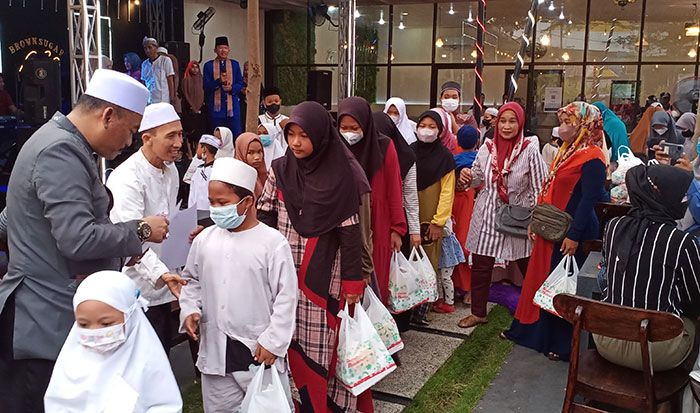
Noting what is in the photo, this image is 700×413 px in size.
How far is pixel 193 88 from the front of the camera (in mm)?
11734

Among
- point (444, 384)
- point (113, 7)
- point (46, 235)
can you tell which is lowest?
point (444, 384)

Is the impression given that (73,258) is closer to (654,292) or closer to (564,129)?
(654,292)

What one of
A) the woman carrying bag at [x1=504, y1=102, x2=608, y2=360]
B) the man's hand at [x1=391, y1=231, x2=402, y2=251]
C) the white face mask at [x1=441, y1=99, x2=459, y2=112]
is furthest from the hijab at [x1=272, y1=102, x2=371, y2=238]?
the white face mask at [x1=441, y1=99, x2=459, y2=112]

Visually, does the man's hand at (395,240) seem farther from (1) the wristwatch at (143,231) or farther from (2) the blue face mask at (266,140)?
(2) the blue face mask at (266,140)

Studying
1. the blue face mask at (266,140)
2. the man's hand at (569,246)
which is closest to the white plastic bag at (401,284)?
the man's hand at (569,246)

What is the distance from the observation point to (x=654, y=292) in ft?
9.84

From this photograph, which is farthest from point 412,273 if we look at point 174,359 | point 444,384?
point 174,359

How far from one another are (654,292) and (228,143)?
4436 mm

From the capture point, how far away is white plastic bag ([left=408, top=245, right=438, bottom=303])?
170 inches

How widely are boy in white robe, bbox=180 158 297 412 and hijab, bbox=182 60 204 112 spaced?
9468mm

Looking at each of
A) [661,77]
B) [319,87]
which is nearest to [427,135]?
[319,87]

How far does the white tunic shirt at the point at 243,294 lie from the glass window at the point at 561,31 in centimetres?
1458

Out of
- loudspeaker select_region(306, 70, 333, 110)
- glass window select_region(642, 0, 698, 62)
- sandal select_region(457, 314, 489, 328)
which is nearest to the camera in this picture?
sandal select_region(457, 314, 489, 328)

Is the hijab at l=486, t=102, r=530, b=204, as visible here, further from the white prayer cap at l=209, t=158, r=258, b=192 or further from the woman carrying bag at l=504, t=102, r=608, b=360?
the white prayer cap at l=209, t=158, r=258, b=192
